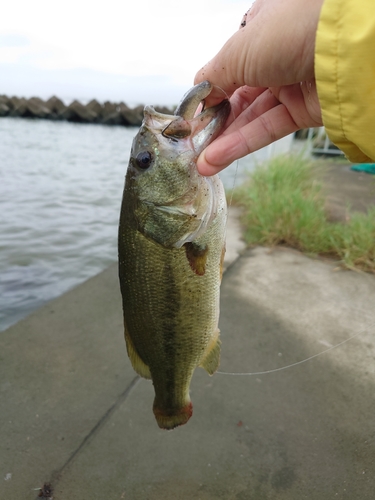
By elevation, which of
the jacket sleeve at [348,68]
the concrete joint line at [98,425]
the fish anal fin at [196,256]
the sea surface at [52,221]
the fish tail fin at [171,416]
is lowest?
the sea surface at [52,221]

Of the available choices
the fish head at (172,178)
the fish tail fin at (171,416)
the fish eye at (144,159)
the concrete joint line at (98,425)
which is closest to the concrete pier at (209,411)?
the concrete joint line at (98,425)

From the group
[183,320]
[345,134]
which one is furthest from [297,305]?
[345,134]

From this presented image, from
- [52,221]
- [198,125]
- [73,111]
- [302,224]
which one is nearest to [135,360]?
[198,125]

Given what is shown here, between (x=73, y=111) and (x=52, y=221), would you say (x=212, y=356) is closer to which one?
(x=52, y=221)

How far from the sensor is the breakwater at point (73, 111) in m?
30.0

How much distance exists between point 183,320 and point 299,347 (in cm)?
179

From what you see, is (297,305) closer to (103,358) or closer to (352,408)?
(352,408)

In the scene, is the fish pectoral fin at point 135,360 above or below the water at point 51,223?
above

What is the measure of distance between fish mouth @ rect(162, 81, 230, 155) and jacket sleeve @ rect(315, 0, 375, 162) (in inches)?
16.4

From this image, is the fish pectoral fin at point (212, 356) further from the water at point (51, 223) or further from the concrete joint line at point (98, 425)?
the water at point (51, 223)

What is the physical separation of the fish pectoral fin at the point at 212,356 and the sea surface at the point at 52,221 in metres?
0.88

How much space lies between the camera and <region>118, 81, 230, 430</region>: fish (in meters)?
1.62

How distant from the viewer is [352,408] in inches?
105

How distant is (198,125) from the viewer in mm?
1599
